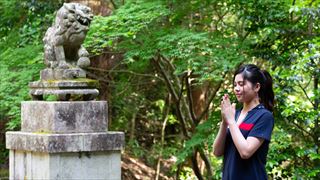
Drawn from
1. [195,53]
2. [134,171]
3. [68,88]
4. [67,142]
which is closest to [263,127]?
[67,142]

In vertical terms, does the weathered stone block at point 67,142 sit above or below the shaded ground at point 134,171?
above

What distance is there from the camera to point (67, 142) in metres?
6.06

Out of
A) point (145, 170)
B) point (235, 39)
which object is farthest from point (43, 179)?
point (145, 170)

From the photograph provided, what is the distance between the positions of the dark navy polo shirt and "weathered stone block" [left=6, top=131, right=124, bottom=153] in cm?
233

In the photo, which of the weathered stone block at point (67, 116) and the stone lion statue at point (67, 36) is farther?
the stone lion statue at point (67, 36)

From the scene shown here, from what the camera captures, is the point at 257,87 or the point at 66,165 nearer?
the point at 257,87

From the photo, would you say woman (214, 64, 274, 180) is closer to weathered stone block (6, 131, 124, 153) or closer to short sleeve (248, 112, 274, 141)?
short sleeve (248, 112, 274, 141)

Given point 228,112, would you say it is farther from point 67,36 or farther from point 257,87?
point 67,36

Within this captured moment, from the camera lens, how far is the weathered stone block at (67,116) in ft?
20.1

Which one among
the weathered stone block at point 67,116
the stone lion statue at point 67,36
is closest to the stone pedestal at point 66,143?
the weathered stone block at point 67,116

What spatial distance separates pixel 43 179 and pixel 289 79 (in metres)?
3.18

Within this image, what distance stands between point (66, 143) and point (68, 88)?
1.94ft

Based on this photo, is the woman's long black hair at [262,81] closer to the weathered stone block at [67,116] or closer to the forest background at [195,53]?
the weathered stone block at [67,116]

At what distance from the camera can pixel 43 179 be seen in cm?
609
